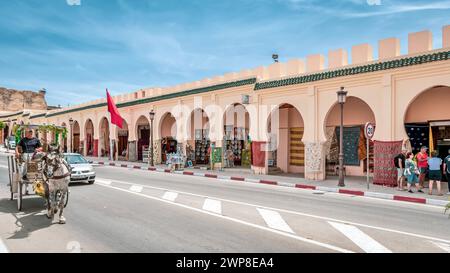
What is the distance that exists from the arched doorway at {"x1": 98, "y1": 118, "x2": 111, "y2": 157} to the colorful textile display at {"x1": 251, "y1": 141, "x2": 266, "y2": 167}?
2218 cm

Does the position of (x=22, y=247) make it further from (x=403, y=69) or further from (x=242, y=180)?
(x=403, y=69)

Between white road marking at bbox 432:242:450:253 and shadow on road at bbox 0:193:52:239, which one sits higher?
shadow on road at bbox 0:193:52:239

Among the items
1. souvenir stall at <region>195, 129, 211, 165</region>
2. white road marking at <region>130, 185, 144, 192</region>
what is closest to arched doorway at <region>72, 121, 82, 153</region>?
souvenir stall at <region>195, 129, 211, 165</region>

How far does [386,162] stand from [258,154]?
7.82 metres

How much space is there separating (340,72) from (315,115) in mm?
2517

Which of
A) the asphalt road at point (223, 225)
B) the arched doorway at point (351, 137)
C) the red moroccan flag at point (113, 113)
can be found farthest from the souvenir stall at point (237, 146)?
the asphalt road at point (223, 225)

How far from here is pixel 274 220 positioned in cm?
850

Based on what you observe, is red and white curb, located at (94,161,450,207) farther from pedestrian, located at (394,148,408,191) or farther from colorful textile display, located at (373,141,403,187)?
colorful textile display, located at (373,141,403,187)

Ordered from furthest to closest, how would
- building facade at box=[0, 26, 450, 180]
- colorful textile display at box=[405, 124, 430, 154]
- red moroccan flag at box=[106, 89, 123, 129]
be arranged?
red moroccan flag at box=[106, 89, 123, 129] < colorful textile display at box=[405, 124, 430, 154] < building facade at box=[0, 26, 450, 180]

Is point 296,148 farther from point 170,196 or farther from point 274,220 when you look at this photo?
point 274,220

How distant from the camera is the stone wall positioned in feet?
239

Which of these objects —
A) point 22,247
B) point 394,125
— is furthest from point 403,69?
point 22,247

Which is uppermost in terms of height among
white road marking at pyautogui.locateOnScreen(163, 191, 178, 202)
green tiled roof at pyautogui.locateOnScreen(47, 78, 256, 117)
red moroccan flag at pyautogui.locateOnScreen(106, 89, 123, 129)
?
green tiled roof at pyautogui.locateOnScreen(47, 78, 256, 117)

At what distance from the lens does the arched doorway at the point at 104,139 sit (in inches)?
1512
